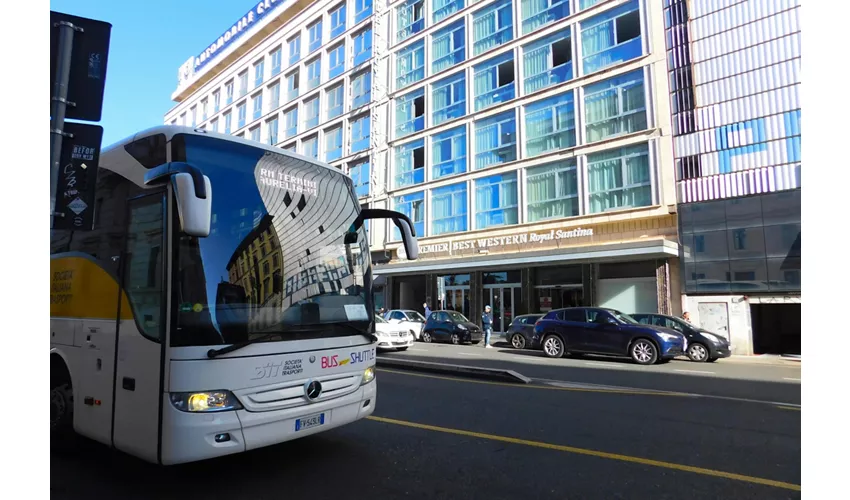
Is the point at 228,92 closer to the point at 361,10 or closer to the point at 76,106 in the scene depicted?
the point at 361,10

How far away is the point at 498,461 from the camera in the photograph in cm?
477

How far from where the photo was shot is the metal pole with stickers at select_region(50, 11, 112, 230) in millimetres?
3436

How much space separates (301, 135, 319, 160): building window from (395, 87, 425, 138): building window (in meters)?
8.21

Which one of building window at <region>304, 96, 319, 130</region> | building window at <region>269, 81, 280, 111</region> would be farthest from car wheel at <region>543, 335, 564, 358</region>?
building window at <region>269, 81, 280, 111</region>

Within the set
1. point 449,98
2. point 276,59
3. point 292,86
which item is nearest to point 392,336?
point 449,98

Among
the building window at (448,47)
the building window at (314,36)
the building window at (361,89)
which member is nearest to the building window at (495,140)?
the building window at (448,47)

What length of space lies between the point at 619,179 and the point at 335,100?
Result: 22427 millimetres

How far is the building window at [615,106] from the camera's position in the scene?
Result: 2170cm

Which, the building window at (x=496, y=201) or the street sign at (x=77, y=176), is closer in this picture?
the street sign at (x=77, y=176)

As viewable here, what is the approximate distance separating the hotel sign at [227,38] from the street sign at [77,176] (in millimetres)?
43266

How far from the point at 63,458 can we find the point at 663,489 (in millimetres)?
5440

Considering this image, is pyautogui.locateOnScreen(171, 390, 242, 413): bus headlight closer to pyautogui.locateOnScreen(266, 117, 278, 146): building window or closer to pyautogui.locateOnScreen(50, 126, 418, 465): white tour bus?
pyautogui.locateOnScreen(50, 126, 418, 465): white tour bus

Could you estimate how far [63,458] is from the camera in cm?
487

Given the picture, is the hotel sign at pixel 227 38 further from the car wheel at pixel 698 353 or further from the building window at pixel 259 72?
the car wheel at pixel 698 353
